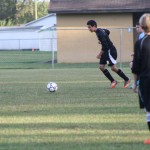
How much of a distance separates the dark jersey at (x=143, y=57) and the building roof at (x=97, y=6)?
30.0m

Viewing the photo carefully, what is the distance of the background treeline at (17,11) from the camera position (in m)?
94.1

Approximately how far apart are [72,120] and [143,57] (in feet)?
9.26

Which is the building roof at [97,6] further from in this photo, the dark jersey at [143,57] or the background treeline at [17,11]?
the background treeline at [17,11]

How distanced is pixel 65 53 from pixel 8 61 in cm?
420

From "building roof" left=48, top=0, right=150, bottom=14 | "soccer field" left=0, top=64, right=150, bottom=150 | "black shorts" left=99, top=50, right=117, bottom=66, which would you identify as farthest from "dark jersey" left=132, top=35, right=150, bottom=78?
"building roof" left=48, top=0, right=150, bottom=14

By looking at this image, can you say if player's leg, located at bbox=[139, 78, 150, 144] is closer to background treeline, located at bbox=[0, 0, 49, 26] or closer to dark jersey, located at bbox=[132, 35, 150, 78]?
dark jersey, located at bbox=[132, 35, 150, 78]

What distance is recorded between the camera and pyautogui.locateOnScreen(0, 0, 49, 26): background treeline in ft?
309

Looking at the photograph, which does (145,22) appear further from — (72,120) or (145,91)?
(72,120)

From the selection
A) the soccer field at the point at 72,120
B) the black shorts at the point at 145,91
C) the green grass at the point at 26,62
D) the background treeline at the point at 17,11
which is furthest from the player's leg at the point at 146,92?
the background treeline at the point at 17,11

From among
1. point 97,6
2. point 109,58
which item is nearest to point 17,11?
point 97,6

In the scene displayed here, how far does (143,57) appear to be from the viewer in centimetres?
879

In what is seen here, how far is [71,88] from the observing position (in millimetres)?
Answer: 18422

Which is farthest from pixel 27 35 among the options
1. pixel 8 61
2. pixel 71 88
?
pixel 71 88

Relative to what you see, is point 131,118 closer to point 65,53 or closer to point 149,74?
point 149,74
